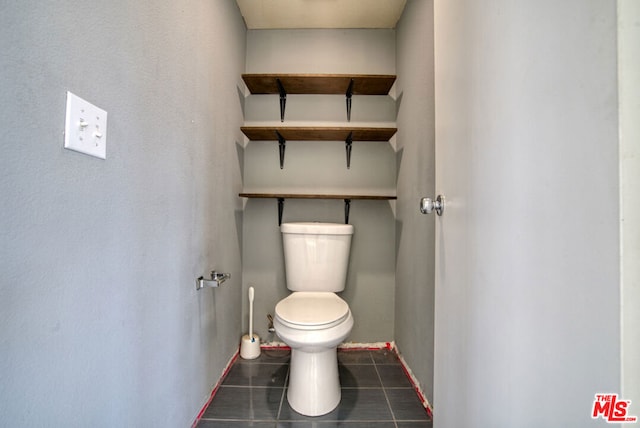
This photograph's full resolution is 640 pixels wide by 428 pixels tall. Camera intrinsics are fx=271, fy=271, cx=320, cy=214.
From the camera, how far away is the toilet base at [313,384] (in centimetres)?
130

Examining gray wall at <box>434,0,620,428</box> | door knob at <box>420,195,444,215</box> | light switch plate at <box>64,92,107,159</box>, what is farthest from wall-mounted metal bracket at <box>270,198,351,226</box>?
light switch plate at <box>64,92,107,159</box>

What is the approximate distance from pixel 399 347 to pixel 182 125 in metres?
1.78

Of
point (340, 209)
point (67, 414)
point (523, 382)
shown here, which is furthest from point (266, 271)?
point (523, 382)

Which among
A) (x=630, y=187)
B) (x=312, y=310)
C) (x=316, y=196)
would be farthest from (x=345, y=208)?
(x=630, y=187)

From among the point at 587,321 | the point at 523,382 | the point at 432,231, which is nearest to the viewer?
the point at 587,321

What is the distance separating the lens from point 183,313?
1.07 metres

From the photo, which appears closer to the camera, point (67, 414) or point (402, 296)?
point (67, 414)

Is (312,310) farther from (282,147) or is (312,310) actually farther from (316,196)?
(282,147)

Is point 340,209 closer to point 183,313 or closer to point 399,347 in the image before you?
point 399,347

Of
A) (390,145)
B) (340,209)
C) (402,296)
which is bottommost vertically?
(402,296)

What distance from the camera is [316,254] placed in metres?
1.69

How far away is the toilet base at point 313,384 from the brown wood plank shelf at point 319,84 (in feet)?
5.04

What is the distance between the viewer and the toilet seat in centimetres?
124

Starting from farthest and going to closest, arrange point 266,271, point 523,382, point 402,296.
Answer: point 266,271, point 402,296, point 523,382
